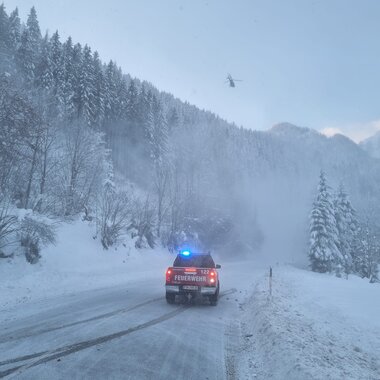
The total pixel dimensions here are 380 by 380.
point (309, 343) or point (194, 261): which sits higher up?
point (194, 261)

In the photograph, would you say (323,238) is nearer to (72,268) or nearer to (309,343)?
(72,268)

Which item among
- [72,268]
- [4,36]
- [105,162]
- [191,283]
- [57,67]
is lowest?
[72,268]

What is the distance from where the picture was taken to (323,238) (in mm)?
44375

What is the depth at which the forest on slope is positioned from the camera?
18.3 m

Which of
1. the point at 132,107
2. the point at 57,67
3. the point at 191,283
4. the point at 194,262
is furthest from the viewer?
the point at 132,107

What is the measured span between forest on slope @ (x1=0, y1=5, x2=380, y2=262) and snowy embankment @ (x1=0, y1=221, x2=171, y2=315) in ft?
3.49

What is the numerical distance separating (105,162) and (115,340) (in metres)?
36.4

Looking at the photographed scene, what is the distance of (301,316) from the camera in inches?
476

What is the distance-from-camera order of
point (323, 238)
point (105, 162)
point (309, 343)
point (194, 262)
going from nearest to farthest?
1. point (309, 343)
2. point (194, 262)
3. point (105, 162)
4. point (323, 238)

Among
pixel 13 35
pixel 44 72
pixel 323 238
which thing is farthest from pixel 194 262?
pixel 13 35

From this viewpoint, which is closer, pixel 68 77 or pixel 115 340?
pixel 115 340

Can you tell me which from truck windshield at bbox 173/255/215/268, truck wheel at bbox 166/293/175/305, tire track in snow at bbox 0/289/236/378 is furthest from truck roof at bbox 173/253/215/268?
tire track in snow at bbox 0/289/236/378

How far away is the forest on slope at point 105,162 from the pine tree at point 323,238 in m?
6.62

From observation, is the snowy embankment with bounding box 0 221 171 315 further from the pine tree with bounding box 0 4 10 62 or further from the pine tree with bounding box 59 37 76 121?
the pine tree with bounding box 0 4 10 62
